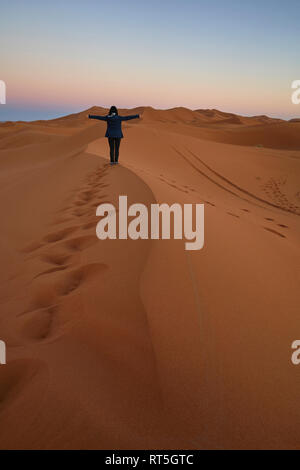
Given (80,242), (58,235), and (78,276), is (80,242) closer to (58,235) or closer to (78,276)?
(58,235)

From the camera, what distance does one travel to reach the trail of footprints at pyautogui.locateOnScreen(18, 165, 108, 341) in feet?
5.00

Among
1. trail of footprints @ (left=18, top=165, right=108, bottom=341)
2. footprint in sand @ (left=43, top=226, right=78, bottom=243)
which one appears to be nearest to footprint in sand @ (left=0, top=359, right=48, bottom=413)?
trail of footprints @ (left=18, top=165, right=108, bottom=341)

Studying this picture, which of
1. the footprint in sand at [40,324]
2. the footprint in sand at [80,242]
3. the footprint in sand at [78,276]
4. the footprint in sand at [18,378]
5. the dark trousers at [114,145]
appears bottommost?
the footprint in sand at [18,378]

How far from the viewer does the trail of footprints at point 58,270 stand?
1523 millimetres

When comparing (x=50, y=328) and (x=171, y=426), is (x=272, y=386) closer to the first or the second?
(x=171, y=426)

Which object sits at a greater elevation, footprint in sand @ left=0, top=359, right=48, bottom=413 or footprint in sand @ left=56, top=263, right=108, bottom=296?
footprint in sand @ left=56, top=263, right=108, bottom=296

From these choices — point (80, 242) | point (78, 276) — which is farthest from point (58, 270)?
point (80, 242)

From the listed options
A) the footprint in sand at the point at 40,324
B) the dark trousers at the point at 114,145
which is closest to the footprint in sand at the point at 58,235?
the footprint in sand at the point at 40,324

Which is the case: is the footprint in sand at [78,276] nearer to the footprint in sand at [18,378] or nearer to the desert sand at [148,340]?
the desert sand at [148,340]

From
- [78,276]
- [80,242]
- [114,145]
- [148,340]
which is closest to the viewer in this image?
[148,340]

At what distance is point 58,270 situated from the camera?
2.08 meters

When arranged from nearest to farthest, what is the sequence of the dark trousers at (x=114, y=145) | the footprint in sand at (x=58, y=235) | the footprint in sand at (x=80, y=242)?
the footprint in sand at (x=80, y=242) < the footprint in sand at (x=58, y=235) < the dark trousers at (x=114, y=145)

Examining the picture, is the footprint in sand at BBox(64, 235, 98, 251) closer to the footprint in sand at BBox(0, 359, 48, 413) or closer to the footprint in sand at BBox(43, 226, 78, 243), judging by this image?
the footprint in sand at BBox(43, 226, 78, 243)
